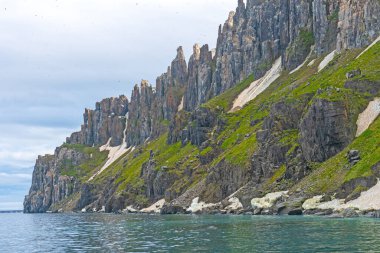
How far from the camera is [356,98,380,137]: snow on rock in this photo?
158625mm

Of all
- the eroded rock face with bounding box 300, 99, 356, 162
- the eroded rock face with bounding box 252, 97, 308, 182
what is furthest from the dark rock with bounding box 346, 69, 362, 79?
the eroded rock face with bounding box 300, 99, 356, 162

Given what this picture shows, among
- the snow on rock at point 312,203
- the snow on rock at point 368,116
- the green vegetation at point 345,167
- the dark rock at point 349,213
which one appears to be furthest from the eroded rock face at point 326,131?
the dark rock at point 349,213

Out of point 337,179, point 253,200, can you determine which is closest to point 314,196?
point 337,179

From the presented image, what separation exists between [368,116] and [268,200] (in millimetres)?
43846

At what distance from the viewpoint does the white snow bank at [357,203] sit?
11212 cm

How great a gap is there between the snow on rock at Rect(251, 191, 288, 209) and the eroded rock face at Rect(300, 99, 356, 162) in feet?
56.3

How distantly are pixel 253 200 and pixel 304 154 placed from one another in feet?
76.4

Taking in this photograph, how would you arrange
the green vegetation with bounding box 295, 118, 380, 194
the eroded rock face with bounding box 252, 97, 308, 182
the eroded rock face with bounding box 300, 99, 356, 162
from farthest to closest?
1. the eroded rock face with bounding box 252, 97, 308, 182
2. the eroded rock face with bounding box 300, 99, 356, 162
3. the green vegetation with bounding box 295, 118, 380, 194

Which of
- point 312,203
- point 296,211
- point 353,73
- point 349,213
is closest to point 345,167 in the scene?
point 312,203

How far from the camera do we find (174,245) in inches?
2835

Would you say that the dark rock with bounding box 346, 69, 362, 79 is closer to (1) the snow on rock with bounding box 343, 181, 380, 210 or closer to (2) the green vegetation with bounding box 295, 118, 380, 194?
(2) the green vegetation with bounding box 295, 118, 380, 194

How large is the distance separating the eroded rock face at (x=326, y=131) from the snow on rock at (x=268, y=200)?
1715 cm

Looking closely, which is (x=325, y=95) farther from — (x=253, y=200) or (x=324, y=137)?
(x=253, y=200)

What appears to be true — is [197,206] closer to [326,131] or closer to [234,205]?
[234,205]
